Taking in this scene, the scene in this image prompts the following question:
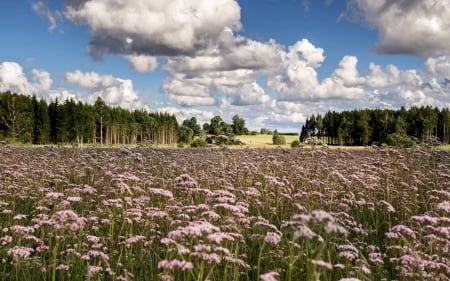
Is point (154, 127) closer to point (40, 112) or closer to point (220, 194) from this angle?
point (40, 112)

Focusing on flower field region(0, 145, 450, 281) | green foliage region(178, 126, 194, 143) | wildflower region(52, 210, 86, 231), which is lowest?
flower field region(0, 145, 450, 281)

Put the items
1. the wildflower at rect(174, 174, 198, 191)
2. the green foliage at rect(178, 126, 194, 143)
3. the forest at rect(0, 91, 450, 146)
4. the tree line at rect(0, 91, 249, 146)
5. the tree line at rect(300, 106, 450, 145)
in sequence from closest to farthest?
the wildflower at rect(174, 174, 198, 191), the tree line at rect(0, 91, 249, 146), the forest at rect(0, 91, 450, 146), the green foliage at rect(178, 126, 194, 143), the tree line at rect(300, 106, 450, 145)

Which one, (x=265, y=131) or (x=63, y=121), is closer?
(x=63, y=121)

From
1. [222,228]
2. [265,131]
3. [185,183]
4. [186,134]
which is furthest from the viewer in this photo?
[265,131]

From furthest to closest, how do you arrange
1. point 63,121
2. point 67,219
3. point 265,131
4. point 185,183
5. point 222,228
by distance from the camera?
point 265,131
point 63,121
point 185,183
point 222,228
point 67,219

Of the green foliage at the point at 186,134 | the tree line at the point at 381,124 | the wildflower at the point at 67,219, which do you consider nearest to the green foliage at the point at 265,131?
the tree line at the point at 381,124

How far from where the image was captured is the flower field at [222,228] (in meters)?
4.82

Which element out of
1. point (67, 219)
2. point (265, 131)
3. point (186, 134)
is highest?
point (265, 131)

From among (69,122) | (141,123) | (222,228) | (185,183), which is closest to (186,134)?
(141,123)

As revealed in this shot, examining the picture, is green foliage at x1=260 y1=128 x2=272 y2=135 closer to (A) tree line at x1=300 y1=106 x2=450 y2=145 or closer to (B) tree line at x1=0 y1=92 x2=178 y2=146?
(A) tree line at x1=300 y1=106 x2=450 y2=145

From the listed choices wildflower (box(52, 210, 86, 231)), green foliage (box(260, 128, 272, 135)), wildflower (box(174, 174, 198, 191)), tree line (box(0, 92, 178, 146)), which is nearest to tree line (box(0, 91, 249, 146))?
tree line (box(0, 92, 178, 146))

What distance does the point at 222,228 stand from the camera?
21.7 feet

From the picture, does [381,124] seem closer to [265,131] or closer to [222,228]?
[265,131]

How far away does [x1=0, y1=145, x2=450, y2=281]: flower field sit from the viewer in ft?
15.8
